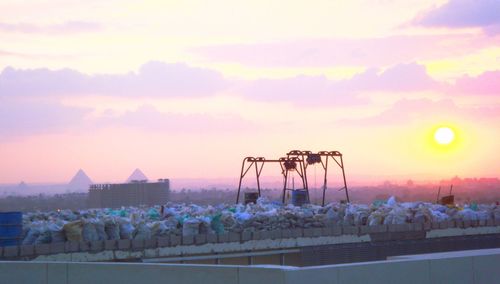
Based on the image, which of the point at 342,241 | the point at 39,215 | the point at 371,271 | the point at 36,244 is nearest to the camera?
the point at 371,271

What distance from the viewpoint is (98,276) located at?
34.3 feet

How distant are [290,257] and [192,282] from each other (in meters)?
9.54

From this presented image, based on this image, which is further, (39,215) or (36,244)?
(39,215)

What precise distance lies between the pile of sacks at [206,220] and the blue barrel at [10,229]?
19 cm

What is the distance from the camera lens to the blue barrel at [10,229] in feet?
56.6

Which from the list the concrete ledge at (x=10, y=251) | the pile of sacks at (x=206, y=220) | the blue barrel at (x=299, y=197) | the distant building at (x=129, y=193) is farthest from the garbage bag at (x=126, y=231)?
the distant building at (x=129, y=193)

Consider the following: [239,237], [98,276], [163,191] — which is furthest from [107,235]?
[163,191]

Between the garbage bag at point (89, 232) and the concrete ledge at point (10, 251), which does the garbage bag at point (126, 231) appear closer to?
the garbage bag at point (89, 232)

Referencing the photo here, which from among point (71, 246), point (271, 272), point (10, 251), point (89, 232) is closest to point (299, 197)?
point (89, 232)

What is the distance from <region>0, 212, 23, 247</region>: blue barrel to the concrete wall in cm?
606

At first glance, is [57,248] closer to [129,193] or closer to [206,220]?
[206,220]

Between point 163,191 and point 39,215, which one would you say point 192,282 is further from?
point 163,191

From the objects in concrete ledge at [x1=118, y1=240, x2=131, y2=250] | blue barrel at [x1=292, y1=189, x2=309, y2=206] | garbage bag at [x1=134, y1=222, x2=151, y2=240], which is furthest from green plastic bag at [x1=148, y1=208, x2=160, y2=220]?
blue barrel at [x1=292, y1=189, x2=309, y2=206]

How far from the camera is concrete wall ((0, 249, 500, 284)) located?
9.00 meters
